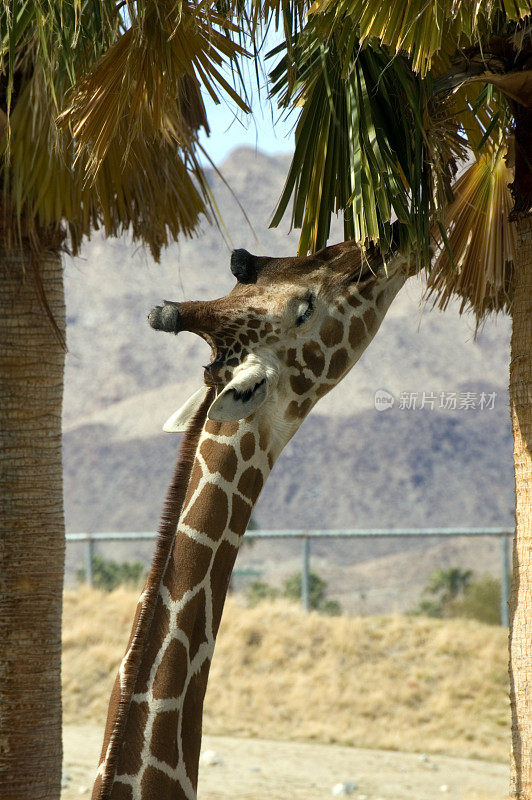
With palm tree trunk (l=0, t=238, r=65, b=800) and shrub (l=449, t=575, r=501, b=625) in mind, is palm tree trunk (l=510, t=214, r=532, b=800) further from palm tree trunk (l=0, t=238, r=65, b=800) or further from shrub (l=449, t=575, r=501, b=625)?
shrub (l=449, t=575, r=501, b=625)

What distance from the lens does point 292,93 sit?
4.31 metres

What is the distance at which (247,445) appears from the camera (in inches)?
138

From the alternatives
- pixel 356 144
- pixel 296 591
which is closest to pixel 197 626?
pixel 356 144

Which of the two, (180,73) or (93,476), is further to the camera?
(93,476)

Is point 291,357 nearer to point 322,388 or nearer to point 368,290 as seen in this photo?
point 322,388

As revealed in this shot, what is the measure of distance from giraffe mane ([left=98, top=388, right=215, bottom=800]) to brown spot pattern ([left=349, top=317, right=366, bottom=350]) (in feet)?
1.94

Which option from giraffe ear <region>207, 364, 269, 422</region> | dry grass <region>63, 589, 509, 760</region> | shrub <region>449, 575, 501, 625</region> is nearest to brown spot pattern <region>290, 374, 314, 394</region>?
giraffe ear <region>207, 364, 269, 422</region>

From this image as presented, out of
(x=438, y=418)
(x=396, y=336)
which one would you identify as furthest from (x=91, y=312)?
(x=438, y=418)

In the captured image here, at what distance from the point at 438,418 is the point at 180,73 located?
57.2m

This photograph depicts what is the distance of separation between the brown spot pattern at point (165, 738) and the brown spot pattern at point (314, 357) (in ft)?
4.36

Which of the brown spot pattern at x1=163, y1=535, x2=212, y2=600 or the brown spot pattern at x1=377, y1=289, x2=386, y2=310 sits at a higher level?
the brown spot pattern at x1=377, y1=289, x2=386, y2=310

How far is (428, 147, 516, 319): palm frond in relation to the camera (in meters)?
5.28

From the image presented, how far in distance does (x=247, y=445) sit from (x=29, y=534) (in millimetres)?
2228

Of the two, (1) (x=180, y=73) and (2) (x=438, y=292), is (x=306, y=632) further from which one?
(1) (x=180, y=73)
